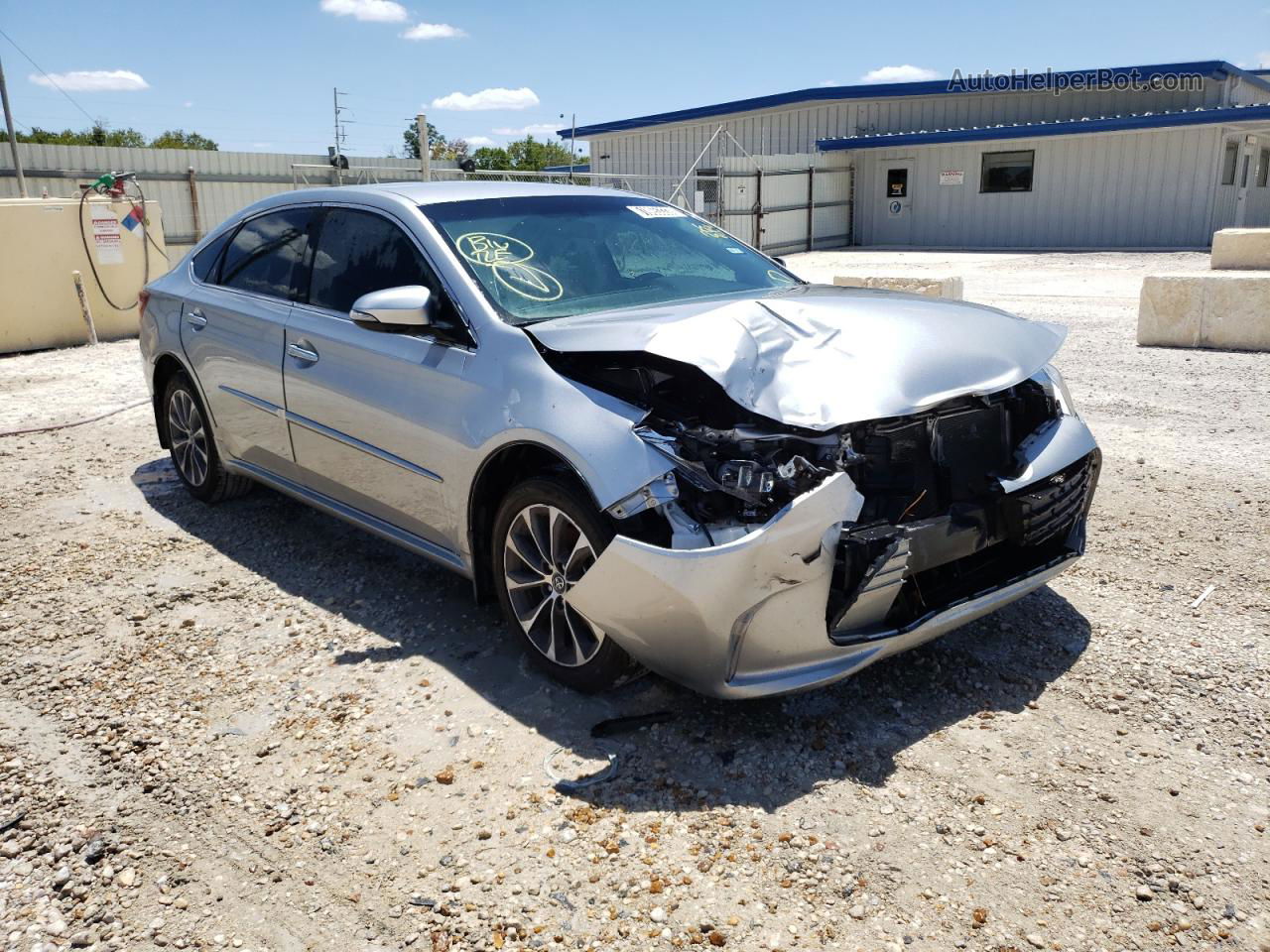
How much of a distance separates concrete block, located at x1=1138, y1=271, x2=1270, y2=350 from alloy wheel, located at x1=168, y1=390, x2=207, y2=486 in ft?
28.1

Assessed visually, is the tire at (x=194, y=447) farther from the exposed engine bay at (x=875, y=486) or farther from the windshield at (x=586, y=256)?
the exposed engine bay at (x=875, y=486)

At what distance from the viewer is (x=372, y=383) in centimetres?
417

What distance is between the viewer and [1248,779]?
304 cm

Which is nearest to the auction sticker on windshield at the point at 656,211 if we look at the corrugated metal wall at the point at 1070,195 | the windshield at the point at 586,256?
the windshield at the point at 586,256

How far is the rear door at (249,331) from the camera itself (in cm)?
485

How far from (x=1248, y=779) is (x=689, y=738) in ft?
5.42

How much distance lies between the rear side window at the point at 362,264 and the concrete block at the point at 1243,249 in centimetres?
1529

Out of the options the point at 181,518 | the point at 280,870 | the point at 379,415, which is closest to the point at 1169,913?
the point at 280,870

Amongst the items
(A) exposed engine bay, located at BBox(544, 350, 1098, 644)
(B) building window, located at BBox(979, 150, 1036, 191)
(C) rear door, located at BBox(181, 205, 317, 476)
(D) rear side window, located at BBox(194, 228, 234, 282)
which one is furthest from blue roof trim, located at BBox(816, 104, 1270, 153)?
(C) rear door, located at BBox(181, 205, 317, 476)

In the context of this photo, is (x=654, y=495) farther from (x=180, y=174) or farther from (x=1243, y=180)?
(x=1243, y=180)

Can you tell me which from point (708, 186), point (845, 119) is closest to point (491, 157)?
point (845, 119)

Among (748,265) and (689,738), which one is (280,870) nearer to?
(689,738)

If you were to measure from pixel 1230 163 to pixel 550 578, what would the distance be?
28.0m

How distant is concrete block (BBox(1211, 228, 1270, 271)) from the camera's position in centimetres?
1570
